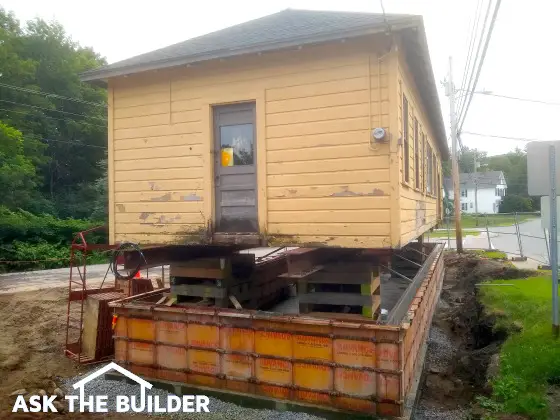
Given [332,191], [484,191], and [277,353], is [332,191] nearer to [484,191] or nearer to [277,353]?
[277,353]

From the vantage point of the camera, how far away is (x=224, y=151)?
22.7 feet

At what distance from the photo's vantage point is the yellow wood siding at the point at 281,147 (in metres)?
5.89

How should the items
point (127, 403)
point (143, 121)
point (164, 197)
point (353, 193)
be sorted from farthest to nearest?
1. point (143, 121)
2. point (164, 197)
3. point (127, 403)
4. point (353, 193)

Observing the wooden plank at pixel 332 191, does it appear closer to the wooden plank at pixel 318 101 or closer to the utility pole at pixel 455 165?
the wooden plank at pixel 318 101

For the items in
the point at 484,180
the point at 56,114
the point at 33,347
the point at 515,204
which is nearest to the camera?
the point at 33,347

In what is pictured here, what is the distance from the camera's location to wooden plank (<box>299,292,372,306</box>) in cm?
667

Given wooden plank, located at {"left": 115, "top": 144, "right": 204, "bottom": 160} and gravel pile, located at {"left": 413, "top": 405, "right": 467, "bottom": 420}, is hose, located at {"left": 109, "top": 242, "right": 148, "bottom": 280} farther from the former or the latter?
gravel pile, located at {"left": 413, "top": 405, "right": 467, "bottom": 420}

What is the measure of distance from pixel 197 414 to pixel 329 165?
3.88 meters

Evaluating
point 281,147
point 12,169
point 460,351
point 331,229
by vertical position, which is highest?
point 12,169

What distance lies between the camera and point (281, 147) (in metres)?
6.45

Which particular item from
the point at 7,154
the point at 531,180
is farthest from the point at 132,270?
the point at 7,154

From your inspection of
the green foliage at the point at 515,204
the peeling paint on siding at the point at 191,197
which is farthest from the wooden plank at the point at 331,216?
the green foliage at the point at 515,204

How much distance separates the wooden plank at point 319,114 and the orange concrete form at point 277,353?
270 centimetres

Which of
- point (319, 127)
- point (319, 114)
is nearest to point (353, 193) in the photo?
point (319, 127)
